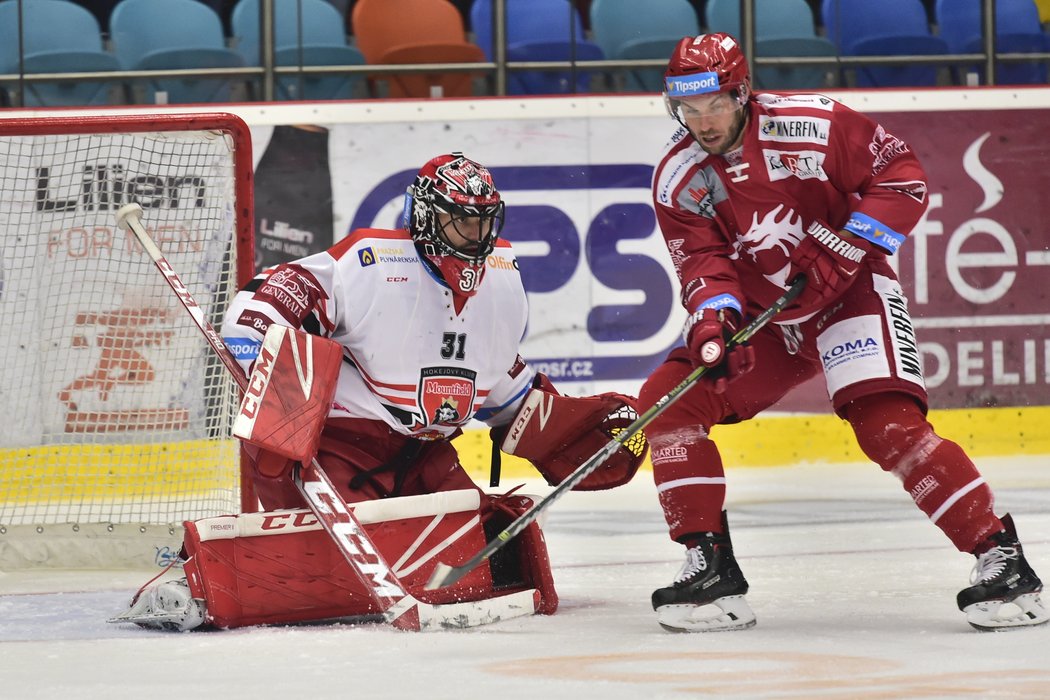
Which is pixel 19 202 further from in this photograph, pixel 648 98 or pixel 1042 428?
pixel 1042 428

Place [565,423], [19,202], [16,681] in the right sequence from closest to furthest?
[16,681], [565,423], [19,202]

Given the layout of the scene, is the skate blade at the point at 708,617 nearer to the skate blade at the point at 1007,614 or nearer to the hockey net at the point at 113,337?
the skate blade at the point at 1007,614

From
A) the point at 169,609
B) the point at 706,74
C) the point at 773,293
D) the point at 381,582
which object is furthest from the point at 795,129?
the point at 169,609

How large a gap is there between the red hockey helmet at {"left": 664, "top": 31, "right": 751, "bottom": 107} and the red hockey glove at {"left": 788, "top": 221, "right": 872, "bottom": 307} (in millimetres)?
277

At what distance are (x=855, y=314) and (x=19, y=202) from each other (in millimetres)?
2125

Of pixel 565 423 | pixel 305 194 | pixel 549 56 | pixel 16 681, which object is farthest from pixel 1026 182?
pixel 16 681

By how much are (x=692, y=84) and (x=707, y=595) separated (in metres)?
0.88

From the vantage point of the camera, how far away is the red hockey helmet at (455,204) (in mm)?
2957

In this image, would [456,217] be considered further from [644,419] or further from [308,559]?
[308,559]

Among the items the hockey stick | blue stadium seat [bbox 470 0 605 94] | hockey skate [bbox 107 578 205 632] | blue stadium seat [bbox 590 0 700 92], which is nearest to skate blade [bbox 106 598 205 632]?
hockey skate [bbox 107 578 205 632]

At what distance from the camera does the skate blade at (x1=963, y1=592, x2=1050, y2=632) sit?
2.60m

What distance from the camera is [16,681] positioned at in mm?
2355

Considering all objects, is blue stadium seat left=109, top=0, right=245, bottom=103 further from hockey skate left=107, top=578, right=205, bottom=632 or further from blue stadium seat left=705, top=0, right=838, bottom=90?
hockey skate left=107, top=578, right=205, bottom=632

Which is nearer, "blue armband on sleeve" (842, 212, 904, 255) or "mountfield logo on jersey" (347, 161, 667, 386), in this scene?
"blue armband on sleeve" (842, 212, 904, 255)
